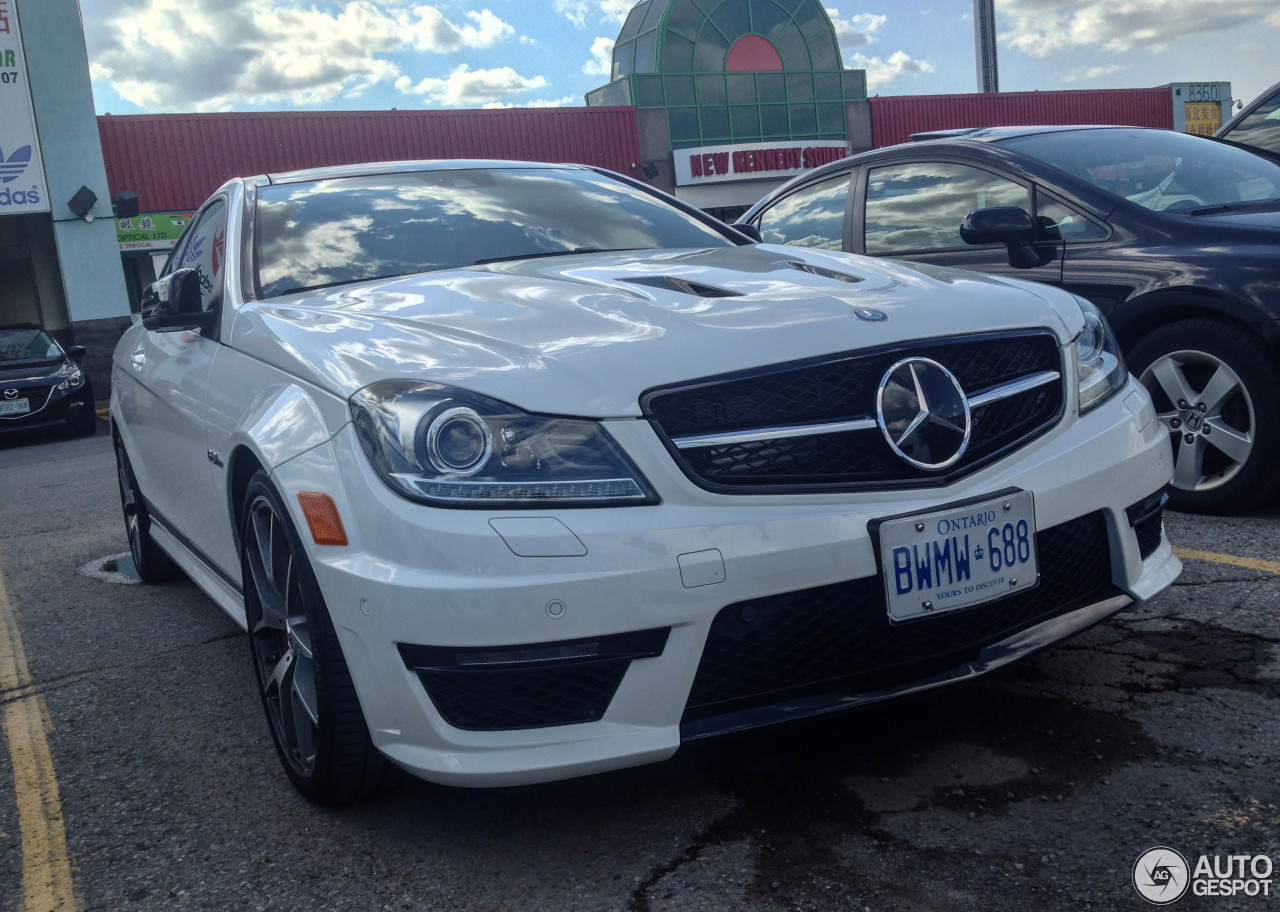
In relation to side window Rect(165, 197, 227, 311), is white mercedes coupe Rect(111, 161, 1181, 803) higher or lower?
lower

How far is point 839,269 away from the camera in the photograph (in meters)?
2.96

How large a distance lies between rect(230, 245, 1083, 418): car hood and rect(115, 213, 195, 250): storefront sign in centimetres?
2172

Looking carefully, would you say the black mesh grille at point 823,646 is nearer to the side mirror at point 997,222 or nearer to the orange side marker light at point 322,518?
the orange side marker light at point 322,518

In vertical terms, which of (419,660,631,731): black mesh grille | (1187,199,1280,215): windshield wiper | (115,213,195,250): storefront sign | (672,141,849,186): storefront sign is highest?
(672,141,849,186): storefront sign

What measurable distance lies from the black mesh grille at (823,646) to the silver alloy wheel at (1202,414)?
7.15 feet

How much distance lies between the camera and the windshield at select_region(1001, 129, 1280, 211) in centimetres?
468

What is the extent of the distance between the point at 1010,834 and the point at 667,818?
671mm

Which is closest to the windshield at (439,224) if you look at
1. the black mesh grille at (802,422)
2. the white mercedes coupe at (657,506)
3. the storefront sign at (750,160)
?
the white mercedes coupe at (657,506)

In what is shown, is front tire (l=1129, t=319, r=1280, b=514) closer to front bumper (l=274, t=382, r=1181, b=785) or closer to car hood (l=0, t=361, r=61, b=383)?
front bumper (l=274, t=382, r=1181, b=785)

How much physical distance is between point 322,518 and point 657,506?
2.19 feet

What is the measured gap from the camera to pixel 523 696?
2.18 m

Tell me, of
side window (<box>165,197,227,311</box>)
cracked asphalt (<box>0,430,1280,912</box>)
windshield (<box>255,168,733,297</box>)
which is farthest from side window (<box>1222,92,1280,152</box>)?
side window (<box>165,197,227,311</box>)

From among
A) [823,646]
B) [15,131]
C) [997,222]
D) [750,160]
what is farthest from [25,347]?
[750,160]

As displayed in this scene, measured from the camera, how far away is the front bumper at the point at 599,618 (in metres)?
2.10
